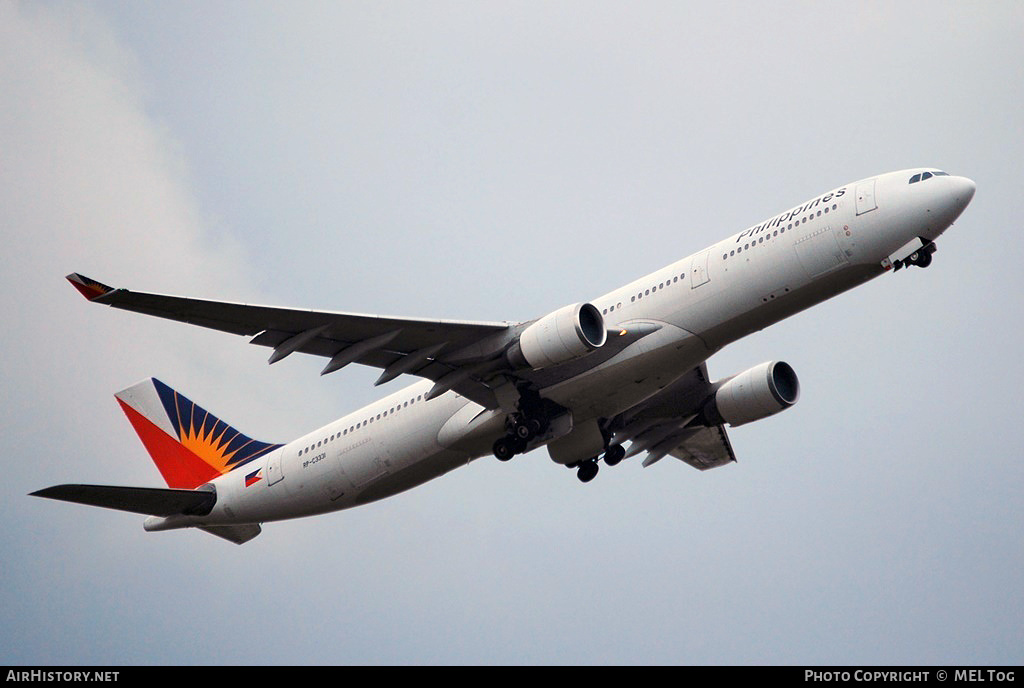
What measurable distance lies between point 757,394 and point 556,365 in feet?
27.0

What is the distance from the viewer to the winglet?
26.7 meters

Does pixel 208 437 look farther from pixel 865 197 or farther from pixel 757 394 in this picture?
pixel 865 197

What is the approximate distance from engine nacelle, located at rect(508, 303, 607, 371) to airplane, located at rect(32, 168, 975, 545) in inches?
1.5

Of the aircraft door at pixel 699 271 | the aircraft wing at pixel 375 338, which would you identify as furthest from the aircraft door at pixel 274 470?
the aircraft door at pixel 699 271

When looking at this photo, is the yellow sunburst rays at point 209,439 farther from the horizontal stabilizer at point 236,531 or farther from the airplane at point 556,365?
the horizontal stabilizer at point 236,531

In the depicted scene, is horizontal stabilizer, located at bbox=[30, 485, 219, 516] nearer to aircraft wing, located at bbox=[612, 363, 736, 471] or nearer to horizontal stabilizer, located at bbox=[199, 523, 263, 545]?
horizontal stabilizer, located at bbox=[199, 523, 263, 545]

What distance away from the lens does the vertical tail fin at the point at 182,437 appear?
39.5 meters

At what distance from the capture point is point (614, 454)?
3788 cm

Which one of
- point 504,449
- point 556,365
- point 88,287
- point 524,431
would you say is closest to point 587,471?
point 504,449

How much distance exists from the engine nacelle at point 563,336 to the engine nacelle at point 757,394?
296 inches

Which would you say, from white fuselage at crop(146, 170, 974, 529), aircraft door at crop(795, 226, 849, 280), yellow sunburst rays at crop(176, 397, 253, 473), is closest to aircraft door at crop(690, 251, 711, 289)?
white fuselage at crop(146, 170, 974, 529)
